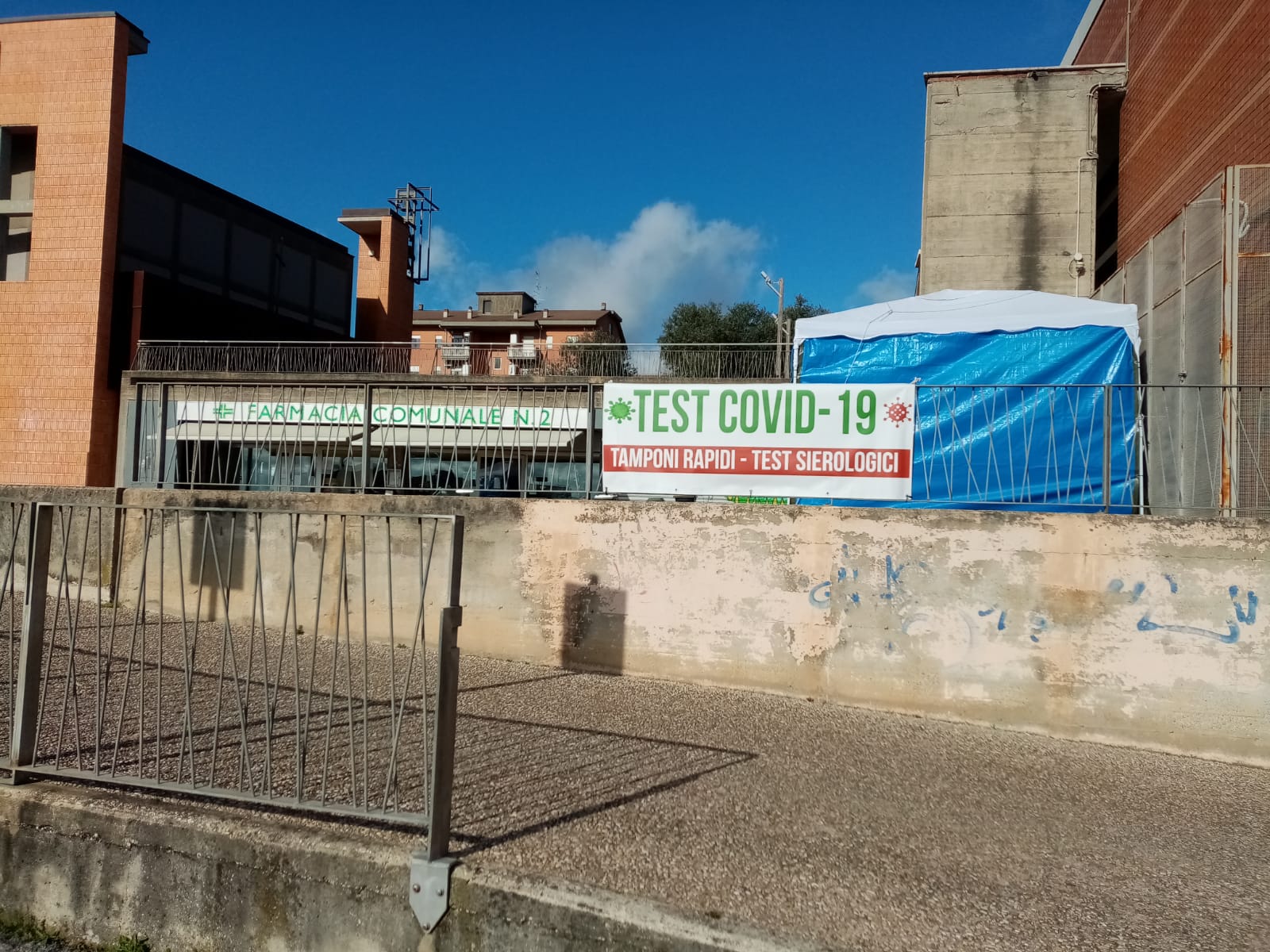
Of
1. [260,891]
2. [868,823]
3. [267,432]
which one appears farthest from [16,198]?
[868,823]

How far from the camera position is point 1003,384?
7277mm

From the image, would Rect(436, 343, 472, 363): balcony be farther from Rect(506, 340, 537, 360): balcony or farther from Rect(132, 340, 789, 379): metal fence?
Rect(506, 340, 537, 360): balcony

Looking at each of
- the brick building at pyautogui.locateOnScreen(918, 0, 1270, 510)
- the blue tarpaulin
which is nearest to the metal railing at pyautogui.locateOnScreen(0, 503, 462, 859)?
the blue tarpaulin

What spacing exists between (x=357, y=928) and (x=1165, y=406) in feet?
26.5

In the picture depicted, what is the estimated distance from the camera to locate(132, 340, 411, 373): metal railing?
57.8 ft

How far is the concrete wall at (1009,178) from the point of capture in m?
15.4

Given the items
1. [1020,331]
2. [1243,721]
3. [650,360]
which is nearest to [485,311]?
[650,360]

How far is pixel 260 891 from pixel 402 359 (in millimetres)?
16285

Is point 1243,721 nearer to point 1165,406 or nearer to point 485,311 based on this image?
point 1165,406

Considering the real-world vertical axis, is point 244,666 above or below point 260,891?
above

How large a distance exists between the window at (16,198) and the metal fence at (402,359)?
2947mm

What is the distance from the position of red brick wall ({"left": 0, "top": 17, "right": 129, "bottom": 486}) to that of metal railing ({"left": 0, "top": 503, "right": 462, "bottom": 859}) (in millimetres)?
9024

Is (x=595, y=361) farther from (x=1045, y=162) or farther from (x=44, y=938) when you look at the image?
(x=44, y=938)

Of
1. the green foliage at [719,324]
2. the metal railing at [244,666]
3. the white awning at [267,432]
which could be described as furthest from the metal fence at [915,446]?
the green foliage at [719,324]
